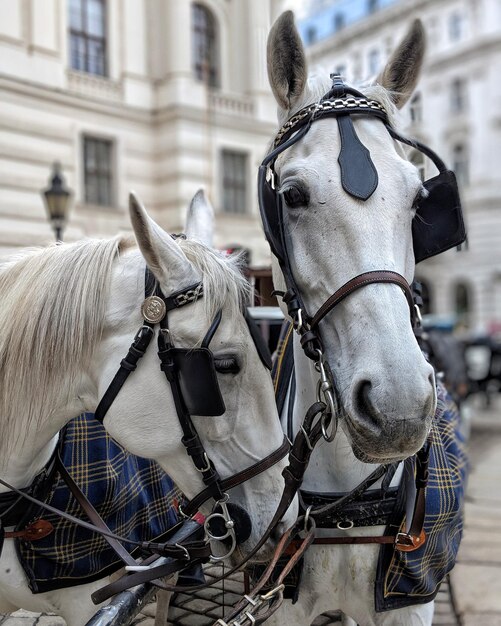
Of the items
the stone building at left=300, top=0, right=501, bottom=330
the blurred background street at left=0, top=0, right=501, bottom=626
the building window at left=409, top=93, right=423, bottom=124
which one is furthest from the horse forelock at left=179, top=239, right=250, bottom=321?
the stone building at left=300, top=0, right=501, bottom=330

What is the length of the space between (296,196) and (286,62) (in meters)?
0.46

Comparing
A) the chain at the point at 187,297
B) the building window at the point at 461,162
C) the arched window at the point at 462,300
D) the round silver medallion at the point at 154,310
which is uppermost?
the building window at the point at 461,162

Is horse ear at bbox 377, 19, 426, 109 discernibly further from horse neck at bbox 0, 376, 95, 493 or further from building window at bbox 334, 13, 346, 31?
building window at bbox 334, 13, 346, 31

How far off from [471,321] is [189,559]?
3146cm

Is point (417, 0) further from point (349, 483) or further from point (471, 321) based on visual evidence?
point (349, 483)

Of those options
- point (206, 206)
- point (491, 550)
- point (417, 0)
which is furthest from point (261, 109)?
point (417, 0)

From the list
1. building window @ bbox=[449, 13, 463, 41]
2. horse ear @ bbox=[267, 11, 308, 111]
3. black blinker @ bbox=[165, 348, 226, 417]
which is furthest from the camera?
building window @ bbox=[449, 13, 463, 41]

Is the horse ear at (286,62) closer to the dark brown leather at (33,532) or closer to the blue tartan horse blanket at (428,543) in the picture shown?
the blue tartan horse blanket at (428,543)

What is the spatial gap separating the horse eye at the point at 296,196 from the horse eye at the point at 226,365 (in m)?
0.46

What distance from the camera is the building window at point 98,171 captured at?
1391 cm

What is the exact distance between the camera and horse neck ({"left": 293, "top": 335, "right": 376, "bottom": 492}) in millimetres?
2041

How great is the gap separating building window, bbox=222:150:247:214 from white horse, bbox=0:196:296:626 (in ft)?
45.7

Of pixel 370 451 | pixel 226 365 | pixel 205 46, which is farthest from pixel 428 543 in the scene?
pixel 205 46

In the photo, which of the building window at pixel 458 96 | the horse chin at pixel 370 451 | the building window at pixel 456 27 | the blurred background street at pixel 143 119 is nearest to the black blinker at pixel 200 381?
the horse chin at pixel 370 451
